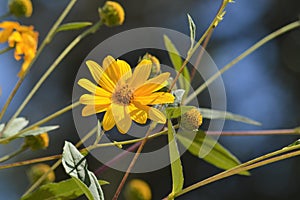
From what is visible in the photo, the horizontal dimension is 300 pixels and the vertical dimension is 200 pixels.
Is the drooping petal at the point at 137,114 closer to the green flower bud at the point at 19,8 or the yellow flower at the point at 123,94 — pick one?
the yellow flower at the point at 123,94

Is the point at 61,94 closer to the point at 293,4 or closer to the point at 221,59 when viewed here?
the point at 221,59

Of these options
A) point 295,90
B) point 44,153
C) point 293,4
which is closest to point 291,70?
point 295,90

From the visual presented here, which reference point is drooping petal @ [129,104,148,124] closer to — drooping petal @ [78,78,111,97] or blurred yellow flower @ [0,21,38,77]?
drooping petal @ [78,78,111,97]

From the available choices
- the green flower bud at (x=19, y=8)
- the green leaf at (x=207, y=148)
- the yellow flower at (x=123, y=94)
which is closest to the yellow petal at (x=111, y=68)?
the yellow flower at (x=123, y=94)

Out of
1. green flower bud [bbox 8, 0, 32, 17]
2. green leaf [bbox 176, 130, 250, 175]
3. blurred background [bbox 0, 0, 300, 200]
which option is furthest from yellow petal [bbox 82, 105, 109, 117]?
blurred background [bbox 0, 0, 300, 200]

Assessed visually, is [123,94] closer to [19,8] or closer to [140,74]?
[140,74]

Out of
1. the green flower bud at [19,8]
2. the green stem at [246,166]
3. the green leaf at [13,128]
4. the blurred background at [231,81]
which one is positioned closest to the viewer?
the green stem at [246,166]
